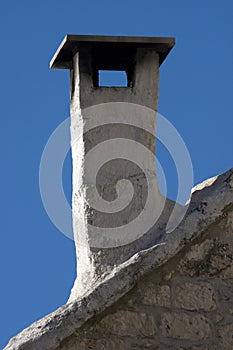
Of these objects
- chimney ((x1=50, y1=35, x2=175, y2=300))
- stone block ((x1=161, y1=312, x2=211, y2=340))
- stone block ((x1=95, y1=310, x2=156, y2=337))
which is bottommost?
stone block ((x1=161, y1=312, x2=211, y2=340))

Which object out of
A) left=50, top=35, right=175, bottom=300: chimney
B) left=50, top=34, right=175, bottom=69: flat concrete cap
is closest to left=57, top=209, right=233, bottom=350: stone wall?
left=50, top=35, right=175, bottom=300: chimney

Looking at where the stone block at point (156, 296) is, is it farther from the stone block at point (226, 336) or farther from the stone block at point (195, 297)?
the stone block at point (226, 336)

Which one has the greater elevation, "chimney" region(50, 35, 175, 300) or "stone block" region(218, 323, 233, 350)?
"chimney" region(50, 35, 175, 300)

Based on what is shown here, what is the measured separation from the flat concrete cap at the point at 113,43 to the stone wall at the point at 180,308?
143cm

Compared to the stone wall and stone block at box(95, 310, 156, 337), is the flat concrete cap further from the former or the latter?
stone block at box(95, 310, 156, 337)

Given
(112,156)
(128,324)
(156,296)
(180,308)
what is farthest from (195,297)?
(112,156)

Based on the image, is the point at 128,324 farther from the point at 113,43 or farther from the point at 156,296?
the point at 113,43

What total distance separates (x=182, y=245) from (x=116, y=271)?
0.45 metres

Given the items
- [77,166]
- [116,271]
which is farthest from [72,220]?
[116,271]

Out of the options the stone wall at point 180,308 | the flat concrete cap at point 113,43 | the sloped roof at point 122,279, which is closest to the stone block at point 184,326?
the stone wall at point 180,308

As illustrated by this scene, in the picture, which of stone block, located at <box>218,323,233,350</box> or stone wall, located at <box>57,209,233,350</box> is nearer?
stone wall, located at <box>57,209,233,350</box>

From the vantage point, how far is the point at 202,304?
23.2 feet

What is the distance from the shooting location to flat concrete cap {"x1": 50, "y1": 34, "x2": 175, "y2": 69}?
25.9ft

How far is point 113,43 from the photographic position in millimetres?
7973
